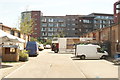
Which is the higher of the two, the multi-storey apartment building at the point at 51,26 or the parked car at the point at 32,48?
the multi-storey apartment building at the point at 51,26

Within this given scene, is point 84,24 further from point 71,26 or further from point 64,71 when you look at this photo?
point 64,71

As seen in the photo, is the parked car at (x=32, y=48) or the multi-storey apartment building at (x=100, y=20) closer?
the parked car at (x=32, y=48)

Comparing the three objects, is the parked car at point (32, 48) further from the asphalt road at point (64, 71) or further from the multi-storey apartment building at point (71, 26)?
the multi-storey apartment building at point (71, 26)

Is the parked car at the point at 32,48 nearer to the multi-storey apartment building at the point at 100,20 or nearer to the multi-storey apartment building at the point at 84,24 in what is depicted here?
the multi-storey apartment building at the point at 84,24

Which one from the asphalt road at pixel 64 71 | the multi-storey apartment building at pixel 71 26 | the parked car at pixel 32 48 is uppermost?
the multi-storey apartment building at pixel 71 26

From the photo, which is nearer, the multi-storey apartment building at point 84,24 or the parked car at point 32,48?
the parked car at point 32,48

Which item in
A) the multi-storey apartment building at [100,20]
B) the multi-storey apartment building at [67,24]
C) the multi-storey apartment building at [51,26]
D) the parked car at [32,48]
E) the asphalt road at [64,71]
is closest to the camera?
the asphalt road at [64,71]

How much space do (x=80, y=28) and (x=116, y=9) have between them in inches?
2220

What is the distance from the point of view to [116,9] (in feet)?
202

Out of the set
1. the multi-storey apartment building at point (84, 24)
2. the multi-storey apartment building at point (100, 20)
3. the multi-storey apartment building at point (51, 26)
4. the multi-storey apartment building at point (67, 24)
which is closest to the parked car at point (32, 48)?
the multi-storey apartment building at point (67, 24)

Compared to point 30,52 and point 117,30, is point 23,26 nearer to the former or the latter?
point 30,52

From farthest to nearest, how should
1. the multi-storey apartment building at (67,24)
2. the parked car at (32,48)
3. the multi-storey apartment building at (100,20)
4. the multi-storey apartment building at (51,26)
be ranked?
1. the multi-storey apartment building at (51,26)
2. the multi-storey apartment building at (100,20)
3. the multi-storey apartment building at (67,24)
4. the parked car at (32,48)

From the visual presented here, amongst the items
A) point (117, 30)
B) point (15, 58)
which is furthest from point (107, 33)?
point (15, 58)

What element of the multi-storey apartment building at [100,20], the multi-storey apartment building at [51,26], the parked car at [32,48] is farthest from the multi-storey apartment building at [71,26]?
the parked car at [32,48]
